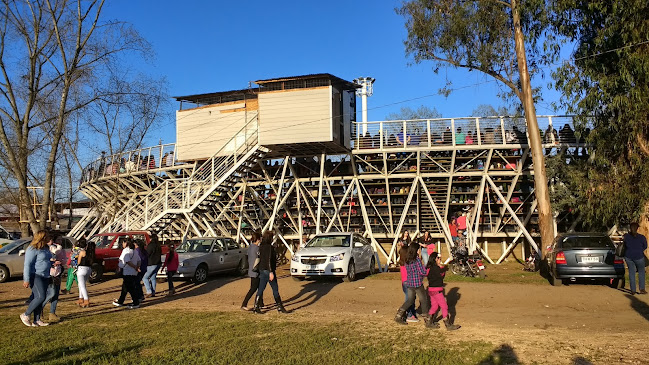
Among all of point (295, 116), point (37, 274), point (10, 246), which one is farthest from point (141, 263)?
point (295, 116)

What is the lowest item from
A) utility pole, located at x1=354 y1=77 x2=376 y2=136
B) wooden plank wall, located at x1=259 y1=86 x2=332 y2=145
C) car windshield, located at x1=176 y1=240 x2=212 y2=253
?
car windshield, located at x1=176 y1=240 x2=212 y2=253

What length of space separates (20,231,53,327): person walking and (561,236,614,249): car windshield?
12328 mm

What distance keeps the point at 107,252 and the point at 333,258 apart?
8.44m

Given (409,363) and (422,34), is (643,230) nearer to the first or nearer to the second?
(422,34)

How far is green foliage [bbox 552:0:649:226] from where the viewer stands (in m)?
15.1

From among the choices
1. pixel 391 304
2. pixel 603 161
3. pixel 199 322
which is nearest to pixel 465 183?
pixel 603 161

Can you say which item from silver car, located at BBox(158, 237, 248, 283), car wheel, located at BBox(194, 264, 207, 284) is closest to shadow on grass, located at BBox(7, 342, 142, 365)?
silver car, located at BBox(158, 237, 248, 283)

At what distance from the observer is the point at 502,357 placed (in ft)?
21.4

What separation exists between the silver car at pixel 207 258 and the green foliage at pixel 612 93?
41.2 ft

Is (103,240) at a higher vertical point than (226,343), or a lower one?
higher

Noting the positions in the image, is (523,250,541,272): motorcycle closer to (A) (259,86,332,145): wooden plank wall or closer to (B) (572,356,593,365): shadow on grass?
(A) (259,86,332,145): wooden plank wall

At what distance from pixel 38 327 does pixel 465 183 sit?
60.1 ft

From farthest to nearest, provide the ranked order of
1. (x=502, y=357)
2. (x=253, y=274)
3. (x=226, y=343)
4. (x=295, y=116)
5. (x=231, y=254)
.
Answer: (x=295, y=116)
(x=231, y=254)
(x=253, y=274)
(x=226, y=343)
(x=502, y=357)

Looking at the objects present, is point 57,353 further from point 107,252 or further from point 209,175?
point 209,175
